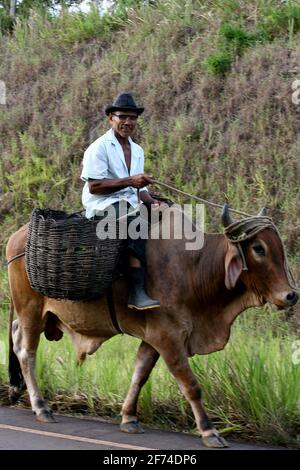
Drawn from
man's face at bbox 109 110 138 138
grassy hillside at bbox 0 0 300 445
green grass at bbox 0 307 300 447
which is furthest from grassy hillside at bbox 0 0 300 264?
man's face at bbox 109 110 138 138

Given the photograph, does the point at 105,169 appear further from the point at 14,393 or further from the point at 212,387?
the point at 14,393

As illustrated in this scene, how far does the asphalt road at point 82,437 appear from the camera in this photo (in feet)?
21.2

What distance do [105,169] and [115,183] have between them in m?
0.20

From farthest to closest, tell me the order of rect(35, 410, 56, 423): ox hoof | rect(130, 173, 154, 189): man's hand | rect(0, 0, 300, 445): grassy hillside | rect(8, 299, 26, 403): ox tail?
rect(0, 0, 300, 445): grassy hillside, rect(8, 299, 26, 403): ox tail, rect(35, 410, 56, 423): ox hoof, rect(130, 173, 154, 189): man's hand

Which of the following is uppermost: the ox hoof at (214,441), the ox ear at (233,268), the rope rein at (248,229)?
the rope rein at (248,229)

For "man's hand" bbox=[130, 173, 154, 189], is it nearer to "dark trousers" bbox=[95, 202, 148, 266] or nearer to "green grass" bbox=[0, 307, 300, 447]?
"dark trousers" bbox=[95, 202, 148, 266]

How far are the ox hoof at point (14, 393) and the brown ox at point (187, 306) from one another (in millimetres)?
590

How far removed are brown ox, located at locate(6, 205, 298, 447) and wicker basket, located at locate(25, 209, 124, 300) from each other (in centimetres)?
29

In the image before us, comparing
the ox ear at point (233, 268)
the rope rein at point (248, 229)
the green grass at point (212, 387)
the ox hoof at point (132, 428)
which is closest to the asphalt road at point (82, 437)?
the ox hoof at point (132, 428)

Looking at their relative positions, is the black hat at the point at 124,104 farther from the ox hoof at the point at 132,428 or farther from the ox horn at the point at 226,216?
the ox hoof at the point at 132,428

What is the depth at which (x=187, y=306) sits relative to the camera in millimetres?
6891

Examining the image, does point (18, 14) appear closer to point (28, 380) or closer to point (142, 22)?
point (142, 22)

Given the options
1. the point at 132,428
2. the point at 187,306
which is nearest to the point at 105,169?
the point at 187,306

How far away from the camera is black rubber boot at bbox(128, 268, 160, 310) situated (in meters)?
6.69
